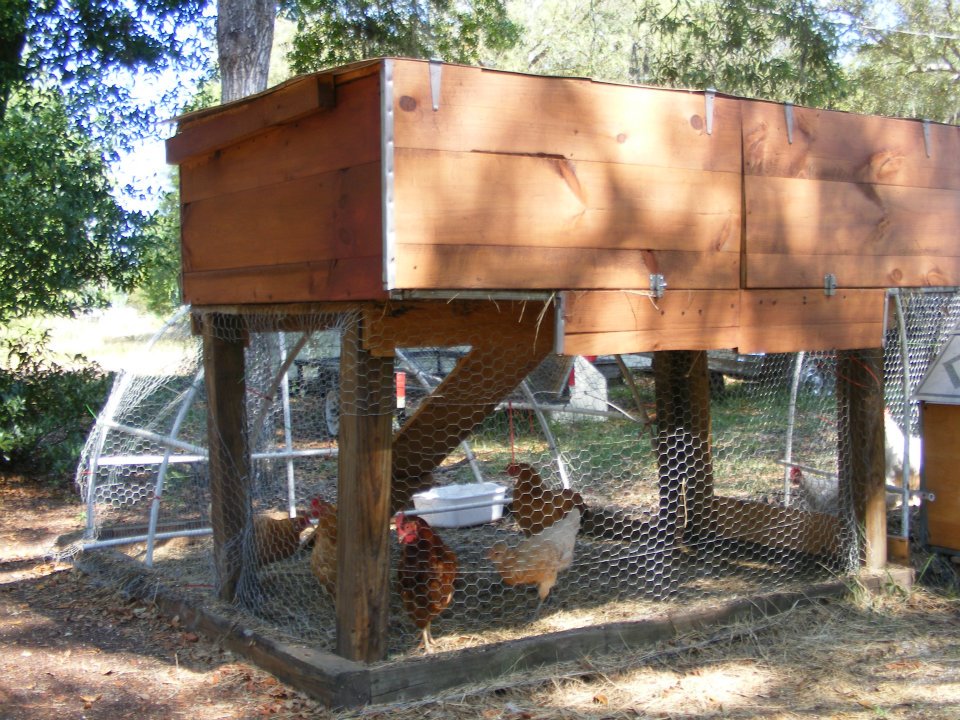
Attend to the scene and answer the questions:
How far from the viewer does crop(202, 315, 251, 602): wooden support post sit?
4348mm

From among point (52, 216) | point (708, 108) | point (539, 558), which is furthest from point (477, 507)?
point (52, 216)

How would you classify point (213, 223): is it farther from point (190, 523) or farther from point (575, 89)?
point (190, 523)

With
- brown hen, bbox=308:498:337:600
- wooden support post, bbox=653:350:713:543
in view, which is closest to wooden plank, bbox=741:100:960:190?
wooden support post, bbox=653:350:713:543

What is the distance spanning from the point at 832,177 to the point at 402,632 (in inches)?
105

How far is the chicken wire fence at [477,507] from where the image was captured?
3.92m

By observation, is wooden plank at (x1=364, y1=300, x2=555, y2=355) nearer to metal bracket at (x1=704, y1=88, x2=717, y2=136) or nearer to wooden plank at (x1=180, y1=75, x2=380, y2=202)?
wooden plank at (x1=180, y1=75, x2=380, y2=202)

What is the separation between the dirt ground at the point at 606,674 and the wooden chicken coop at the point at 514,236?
386mm

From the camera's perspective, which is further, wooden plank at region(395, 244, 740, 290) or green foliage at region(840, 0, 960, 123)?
green foliage at region(840, 0, 960, 123)

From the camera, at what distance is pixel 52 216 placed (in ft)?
23.6

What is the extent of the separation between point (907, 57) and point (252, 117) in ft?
44.0

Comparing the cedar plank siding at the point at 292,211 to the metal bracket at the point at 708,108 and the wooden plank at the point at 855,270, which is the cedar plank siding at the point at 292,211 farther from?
the wooden plank at the point at 855,270

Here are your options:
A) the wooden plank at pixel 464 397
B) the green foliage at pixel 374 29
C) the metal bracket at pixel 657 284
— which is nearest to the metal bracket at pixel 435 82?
the wooden plank at pixel 464 397

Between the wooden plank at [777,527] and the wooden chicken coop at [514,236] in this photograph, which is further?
the wooden plank at [777,527]

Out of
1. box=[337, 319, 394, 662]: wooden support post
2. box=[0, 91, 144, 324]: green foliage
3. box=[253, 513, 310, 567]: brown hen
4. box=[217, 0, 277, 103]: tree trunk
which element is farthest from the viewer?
box=[217, 0, 277, 103]: tree trunk
